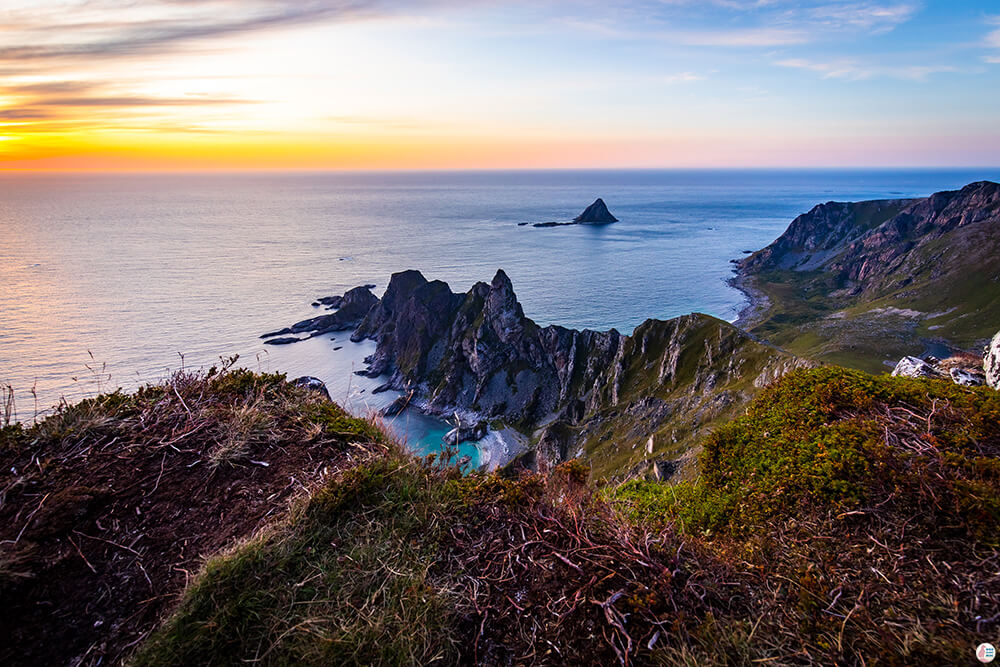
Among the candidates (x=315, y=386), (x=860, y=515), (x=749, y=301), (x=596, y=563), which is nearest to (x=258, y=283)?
(x=315, y=386)

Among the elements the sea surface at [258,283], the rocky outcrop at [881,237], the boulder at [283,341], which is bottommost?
the boulder at [283,341]

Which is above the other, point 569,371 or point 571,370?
point 571,370

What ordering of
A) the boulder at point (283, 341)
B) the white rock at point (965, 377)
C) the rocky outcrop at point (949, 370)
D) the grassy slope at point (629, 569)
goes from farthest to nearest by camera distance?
the boulder at point (283, 341)
the rocky outcrop at point (949, 370)
the white rock at point (965, 377)
the grassy slope at point (629, 569)

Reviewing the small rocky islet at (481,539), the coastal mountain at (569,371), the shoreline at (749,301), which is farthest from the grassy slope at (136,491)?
the shoreline at (749,301)

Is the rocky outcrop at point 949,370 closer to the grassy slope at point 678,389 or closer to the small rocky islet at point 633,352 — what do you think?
the small rocky islet at point 633,352

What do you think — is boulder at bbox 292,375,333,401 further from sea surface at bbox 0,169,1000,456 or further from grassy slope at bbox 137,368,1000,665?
sea surface at bbox 0,169,1000,456

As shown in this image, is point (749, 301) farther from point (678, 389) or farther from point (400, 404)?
point (400, 404)
